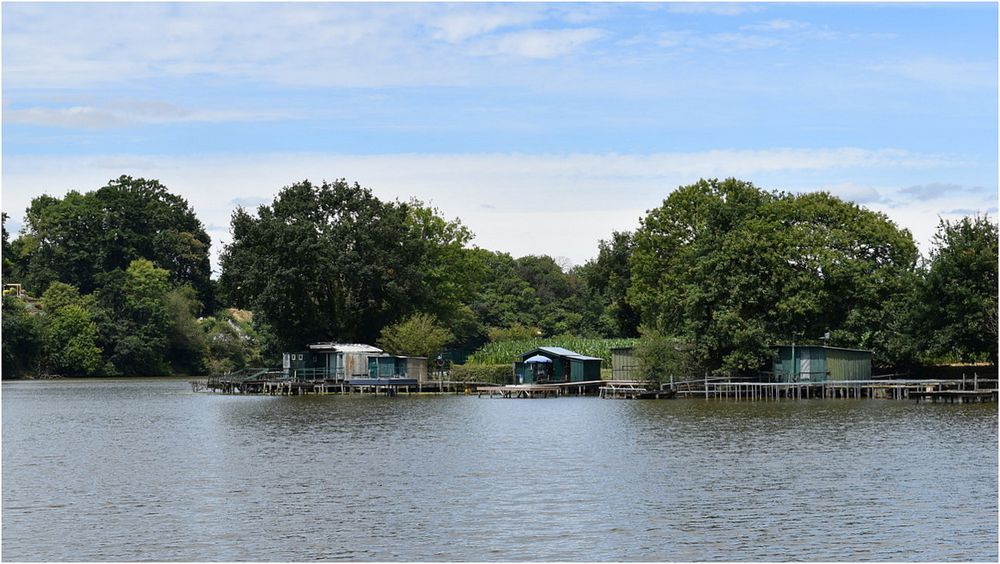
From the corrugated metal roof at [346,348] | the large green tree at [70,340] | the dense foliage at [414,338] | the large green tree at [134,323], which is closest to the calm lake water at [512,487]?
the corrugated metal roof at [346,348]

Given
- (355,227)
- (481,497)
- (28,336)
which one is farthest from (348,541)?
(28,336)

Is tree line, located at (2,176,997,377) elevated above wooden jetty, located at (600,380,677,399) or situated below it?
above

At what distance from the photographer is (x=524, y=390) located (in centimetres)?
8681

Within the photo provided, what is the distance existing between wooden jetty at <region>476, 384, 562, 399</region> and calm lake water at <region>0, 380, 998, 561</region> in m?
20.9

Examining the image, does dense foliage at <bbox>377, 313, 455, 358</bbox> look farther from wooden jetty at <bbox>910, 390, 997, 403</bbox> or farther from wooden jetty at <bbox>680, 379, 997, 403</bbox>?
wooden jetty at <bbox>910, 390, 997, 403</bbox>

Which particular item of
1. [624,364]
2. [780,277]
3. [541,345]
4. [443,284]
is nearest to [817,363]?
[780,277]

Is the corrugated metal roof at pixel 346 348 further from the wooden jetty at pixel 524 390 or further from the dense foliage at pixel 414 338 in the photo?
the wooden jetty at pixel 524 390

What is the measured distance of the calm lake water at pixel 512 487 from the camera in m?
29.2

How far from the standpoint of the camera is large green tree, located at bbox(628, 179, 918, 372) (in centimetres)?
7950

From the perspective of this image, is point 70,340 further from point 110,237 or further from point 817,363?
point 817,363

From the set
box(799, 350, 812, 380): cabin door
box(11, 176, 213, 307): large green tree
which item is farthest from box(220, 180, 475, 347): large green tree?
box(11, 176, 213, 307): large green tree

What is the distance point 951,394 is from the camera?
73875 millimetres

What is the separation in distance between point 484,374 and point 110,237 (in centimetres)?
7612

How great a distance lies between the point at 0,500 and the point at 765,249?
5408 cm
